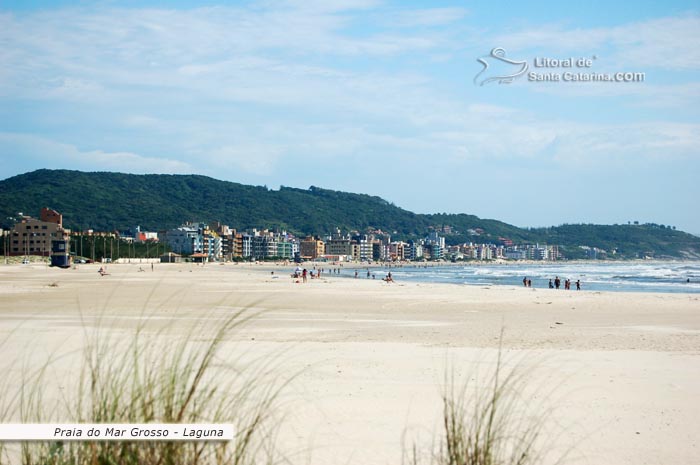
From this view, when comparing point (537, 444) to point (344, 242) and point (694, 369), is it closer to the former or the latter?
point (694, 369)

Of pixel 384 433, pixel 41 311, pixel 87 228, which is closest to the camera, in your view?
pixel 384 433

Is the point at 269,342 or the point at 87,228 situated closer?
the point at 269,342

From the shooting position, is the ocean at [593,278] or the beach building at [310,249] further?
the beach building at [310,249]

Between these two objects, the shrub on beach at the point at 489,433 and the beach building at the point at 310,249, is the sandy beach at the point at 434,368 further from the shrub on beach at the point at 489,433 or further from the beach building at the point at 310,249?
the beach building at the point at 310,249

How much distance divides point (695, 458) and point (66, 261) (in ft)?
229

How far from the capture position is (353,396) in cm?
701

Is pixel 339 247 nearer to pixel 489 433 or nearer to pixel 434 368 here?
pixel 434 368

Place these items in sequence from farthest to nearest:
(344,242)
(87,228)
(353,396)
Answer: (344,242) < (87,228) < (353,396)

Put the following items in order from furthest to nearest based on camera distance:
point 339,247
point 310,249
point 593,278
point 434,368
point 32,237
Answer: point 339,247 → point 310,249 → point 32,237 → point 593,278 → point 434,368

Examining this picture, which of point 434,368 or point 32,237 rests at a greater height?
point 32,237

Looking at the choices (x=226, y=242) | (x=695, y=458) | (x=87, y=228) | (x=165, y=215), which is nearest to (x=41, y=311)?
(x=695, y=458)

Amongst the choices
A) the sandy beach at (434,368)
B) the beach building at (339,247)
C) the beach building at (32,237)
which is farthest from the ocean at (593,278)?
the beach building at (339,247)

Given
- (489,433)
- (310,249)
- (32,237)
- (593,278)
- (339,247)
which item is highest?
(32,237)

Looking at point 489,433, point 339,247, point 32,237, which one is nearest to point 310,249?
point 339,247
